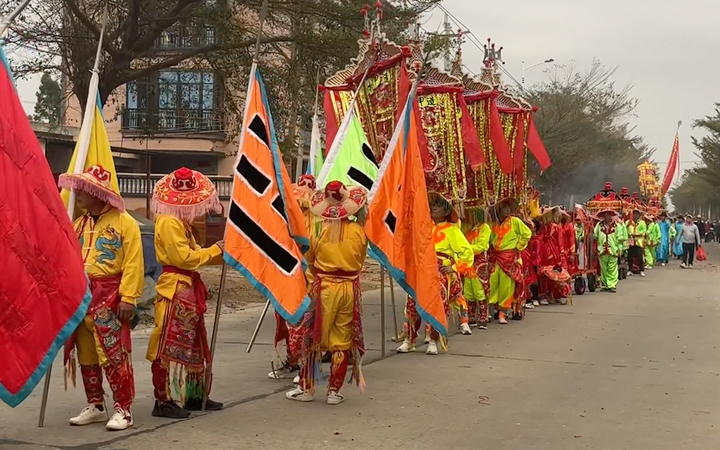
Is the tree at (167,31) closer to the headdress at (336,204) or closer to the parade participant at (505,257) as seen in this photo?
the parade participant at (505,257)

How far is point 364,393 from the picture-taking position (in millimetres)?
7762

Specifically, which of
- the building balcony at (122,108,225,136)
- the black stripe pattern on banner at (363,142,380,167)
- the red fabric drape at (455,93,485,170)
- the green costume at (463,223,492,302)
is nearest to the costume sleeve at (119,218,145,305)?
the black stripe pattern on banner at (363,142,380,167)

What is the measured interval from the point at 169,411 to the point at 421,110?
6.74 meters

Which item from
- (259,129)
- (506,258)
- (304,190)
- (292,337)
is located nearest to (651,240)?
(506,258)

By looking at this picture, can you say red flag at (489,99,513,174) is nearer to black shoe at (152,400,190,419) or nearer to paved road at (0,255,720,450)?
paved road at (0,255,720,450)

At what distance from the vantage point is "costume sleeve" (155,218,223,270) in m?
6.40

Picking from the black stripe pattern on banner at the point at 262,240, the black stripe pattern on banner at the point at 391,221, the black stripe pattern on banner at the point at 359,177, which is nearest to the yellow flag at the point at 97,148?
the black stripe pattern on banner at the point at 262,240

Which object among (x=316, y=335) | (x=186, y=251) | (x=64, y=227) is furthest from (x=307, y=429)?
(x=64, y=227)

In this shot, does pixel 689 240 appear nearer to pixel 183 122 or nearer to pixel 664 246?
pixel 664 246

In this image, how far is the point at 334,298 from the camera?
7.31 m

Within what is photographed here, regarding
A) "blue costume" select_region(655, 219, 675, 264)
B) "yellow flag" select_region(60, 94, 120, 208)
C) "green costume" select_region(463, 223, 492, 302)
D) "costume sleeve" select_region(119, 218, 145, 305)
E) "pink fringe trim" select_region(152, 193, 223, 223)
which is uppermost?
"yellow flag" select_region(60, 94, 120, 208)

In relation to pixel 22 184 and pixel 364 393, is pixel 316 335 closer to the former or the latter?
pixel 364 393

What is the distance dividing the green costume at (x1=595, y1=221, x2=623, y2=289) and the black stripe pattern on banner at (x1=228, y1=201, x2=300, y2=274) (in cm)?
1363

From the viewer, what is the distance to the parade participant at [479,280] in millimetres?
12375
